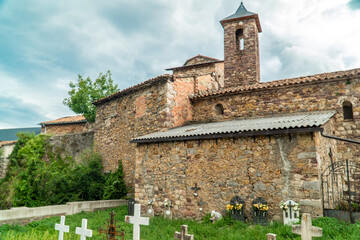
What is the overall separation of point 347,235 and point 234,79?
10.2 meters

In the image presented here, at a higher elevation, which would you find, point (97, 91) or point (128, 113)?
point (97, 91)

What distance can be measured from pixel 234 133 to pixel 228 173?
126 cm

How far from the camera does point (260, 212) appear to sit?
702 centimetres

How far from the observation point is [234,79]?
47.2 ft

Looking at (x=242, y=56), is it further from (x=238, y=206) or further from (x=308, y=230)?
(x=308, y=230)

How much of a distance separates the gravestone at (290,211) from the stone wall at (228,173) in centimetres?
23

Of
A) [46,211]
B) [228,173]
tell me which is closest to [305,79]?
[228,173]

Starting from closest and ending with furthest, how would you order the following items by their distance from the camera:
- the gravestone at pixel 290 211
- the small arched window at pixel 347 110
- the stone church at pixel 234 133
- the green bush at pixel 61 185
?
the gravestone at pixel 290 211, the stone church at pixel 234 133, the small arched window at pixel 347 110, the green bush at pixel 61 185

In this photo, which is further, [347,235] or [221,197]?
[221,197]

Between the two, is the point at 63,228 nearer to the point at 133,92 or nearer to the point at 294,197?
the point at 294,197

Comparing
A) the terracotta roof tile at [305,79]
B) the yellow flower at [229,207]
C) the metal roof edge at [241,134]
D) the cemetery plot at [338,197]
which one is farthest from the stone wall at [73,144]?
the cemetery plot at [338,197]

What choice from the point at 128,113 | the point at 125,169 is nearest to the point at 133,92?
the point at 128,113

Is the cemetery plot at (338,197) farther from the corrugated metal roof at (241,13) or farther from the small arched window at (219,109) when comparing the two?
the corrugated metal roof at (241,13)

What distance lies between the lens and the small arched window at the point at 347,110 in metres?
9.80
